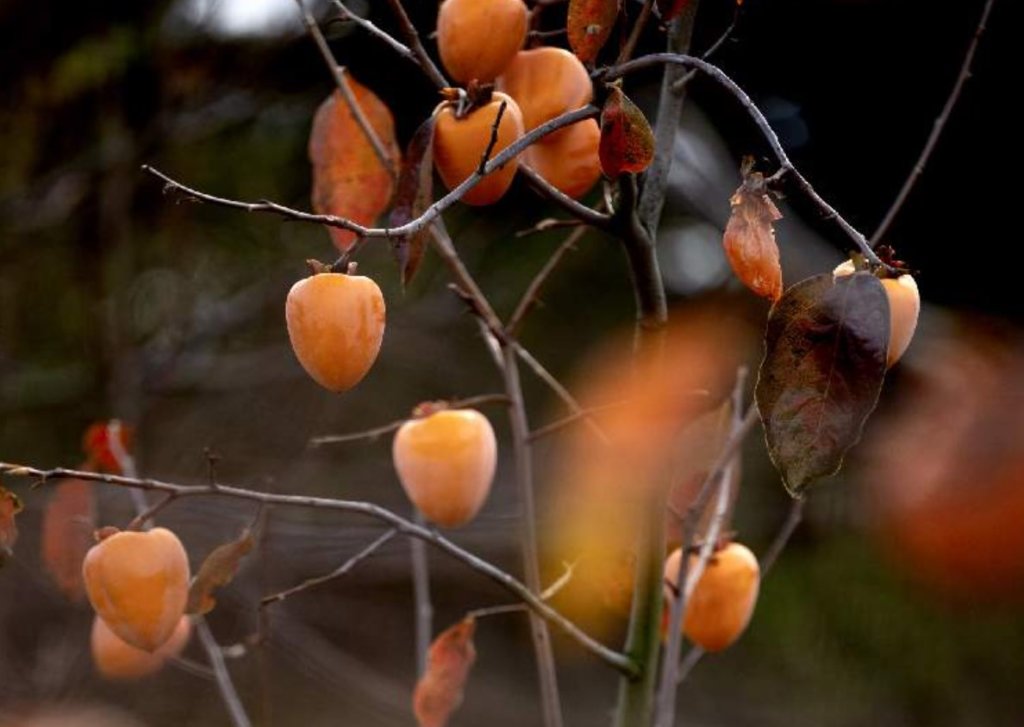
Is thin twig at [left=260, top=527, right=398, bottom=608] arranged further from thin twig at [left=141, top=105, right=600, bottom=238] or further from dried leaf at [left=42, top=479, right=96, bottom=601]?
dried leaf at [left=42, top=479, right=96, bottom=601]

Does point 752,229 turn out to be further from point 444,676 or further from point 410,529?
point 444,676

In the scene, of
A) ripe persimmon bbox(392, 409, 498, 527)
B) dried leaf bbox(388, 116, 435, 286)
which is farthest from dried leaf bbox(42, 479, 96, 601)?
dried leaf bbox(388, 116, 435, 286)

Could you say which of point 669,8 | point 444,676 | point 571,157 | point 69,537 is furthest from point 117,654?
point 669,8

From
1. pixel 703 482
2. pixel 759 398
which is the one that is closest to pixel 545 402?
pixel 703 482

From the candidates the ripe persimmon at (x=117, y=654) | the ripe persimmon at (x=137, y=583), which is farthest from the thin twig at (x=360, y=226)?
the ripe persimmon at (x=117, y=654)

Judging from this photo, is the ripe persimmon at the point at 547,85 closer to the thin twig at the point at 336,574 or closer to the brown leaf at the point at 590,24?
the brown leaf at the point at 590,24

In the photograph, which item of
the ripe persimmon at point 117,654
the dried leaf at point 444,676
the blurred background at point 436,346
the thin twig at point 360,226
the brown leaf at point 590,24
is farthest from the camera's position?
the blurred background at point 436,346

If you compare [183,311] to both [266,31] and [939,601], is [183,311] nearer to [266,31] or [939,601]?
[266,31]
